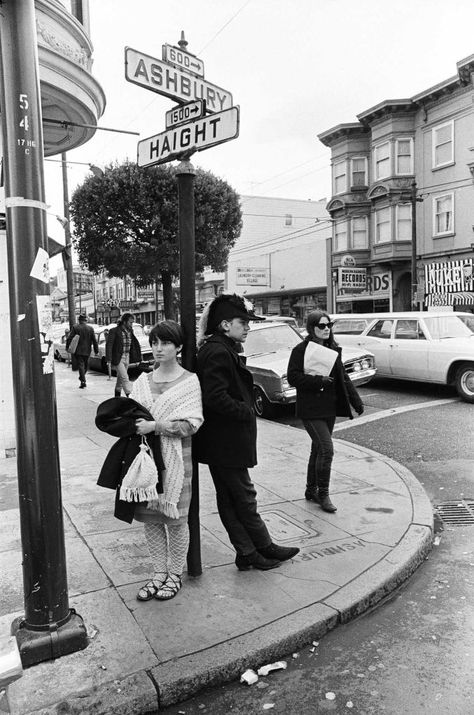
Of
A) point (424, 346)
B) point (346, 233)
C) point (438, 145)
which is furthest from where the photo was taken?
point (346, 233)

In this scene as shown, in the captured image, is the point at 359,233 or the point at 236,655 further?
the point at 359,233

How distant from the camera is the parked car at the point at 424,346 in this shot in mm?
10367

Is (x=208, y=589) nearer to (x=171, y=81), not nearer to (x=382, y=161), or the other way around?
(x=171, y=81)

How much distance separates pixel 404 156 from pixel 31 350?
28.2m

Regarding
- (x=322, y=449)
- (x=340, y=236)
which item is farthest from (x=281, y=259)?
(x=322, y=449)

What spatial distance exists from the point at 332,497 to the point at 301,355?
1404mm

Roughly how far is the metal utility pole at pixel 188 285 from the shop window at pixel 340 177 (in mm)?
28740

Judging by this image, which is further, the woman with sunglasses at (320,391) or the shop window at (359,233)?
the shop window at (359,233)

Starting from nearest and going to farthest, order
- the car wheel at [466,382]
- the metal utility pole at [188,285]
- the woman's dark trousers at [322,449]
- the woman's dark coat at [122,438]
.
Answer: the woman's dark coat at [122,438]
the metal utility pole at [188,285]
the woman's dark trousers at [322,449]
the car wheel at [466,382]

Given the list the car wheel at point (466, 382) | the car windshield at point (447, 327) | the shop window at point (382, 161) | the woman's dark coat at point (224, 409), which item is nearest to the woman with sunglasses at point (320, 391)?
the woman's dark coat at point (224, 409)

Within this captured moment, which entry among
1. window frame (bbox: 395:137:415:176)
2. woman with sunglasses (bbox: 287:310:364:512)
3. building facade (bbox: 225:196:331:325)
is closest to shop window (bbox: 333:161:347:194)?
building facade (bbox: 225:196:331:325)

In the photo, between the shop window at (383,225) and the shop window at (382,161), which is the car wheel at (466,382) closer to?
the shop window at (383,225)

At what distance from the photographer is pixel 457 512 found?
5211 mm

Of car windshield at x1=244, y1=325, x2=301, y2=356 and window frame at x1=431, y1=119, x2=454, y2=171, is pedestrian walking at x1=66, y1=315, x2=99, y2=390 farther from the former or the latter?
window frame at x1=431, y1=119, x2=454, y2=171
